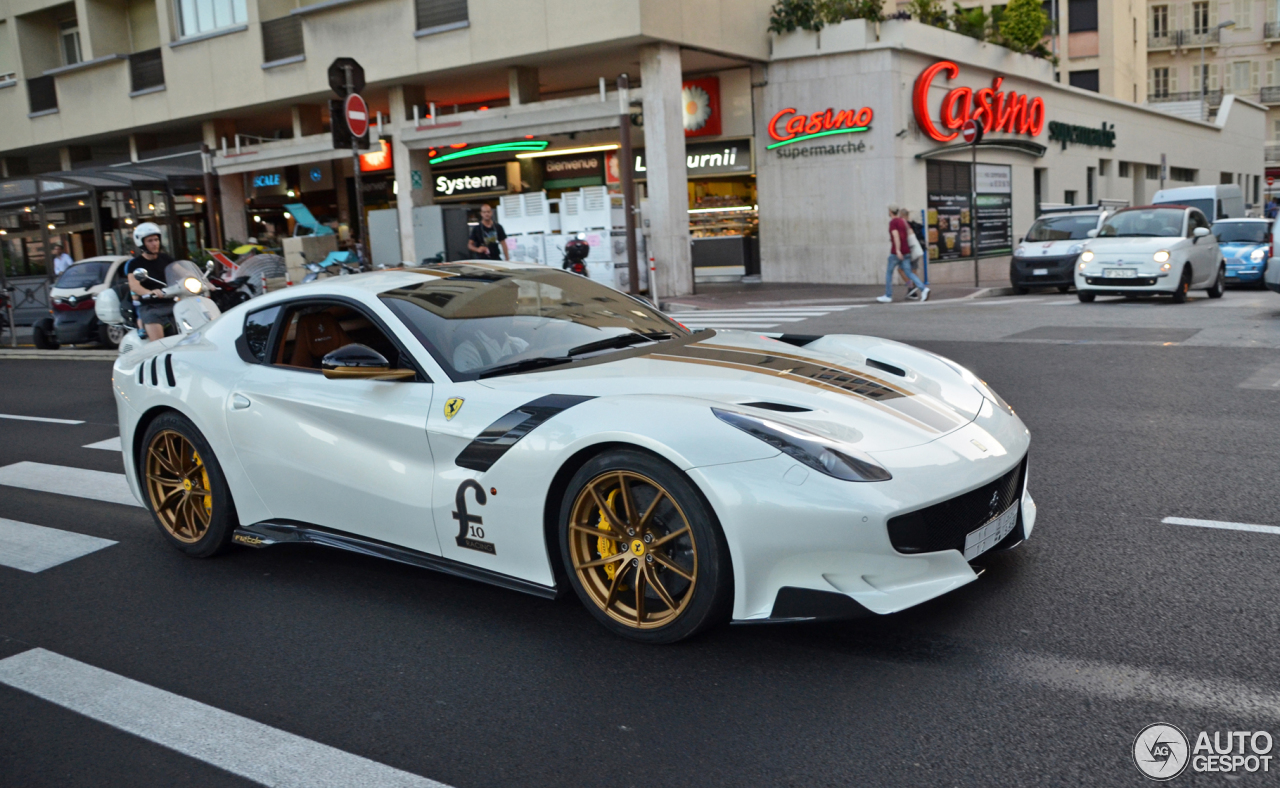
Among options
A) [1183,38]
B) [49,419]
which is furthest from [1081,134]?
[1183,38]

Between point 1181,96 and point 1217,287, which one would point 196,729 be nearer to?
point 1217,287

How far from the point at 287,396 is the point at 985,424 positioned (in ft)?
9.88

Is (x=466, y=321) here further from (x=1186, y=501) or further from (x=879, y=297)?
(x=879, y=297)

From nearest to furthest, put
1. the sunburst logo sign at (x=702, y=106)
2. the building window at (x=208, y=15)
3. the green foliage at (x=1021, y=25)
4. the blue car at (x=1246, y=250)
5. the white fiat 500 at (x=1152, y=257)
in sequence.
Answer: the white fiat 500 at (x=1152, y=257) < the blue car at (x=1246, y=250) < the sunburst logo sign at (x=702, y=106) < the building window at (x=208, y=15) < the green foliage at (x=1021, y=25)

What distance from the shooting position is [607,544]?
379 cm

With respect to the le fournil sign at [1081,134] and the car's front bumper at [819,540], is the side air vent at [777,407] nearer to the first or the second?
the car's front bumper at [819,540]

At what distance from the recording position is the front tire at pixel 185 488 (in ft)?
16.6

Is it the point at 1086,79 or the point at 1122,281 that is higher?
the point at 1086,79

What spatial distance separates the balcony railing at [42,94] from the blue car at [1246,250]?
32.2 m

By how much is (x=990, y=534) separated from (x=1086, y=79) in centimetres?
5000

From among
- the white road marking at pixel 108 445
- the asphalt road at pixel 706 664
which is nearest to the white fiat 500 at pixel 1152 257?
the asphalt road at pixel 706 664

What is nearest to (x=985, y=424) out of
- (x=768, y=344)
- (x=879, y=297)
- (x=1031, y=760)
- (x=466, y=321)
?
(x=768, y=344)

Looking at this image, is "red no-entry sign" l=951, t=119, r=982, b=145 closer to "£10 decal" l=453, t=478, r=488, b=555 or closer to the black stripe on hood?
the black stripe on hood

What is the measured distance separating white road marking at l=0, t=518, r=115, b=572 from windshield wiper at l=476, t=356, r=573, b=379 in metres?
2.83
